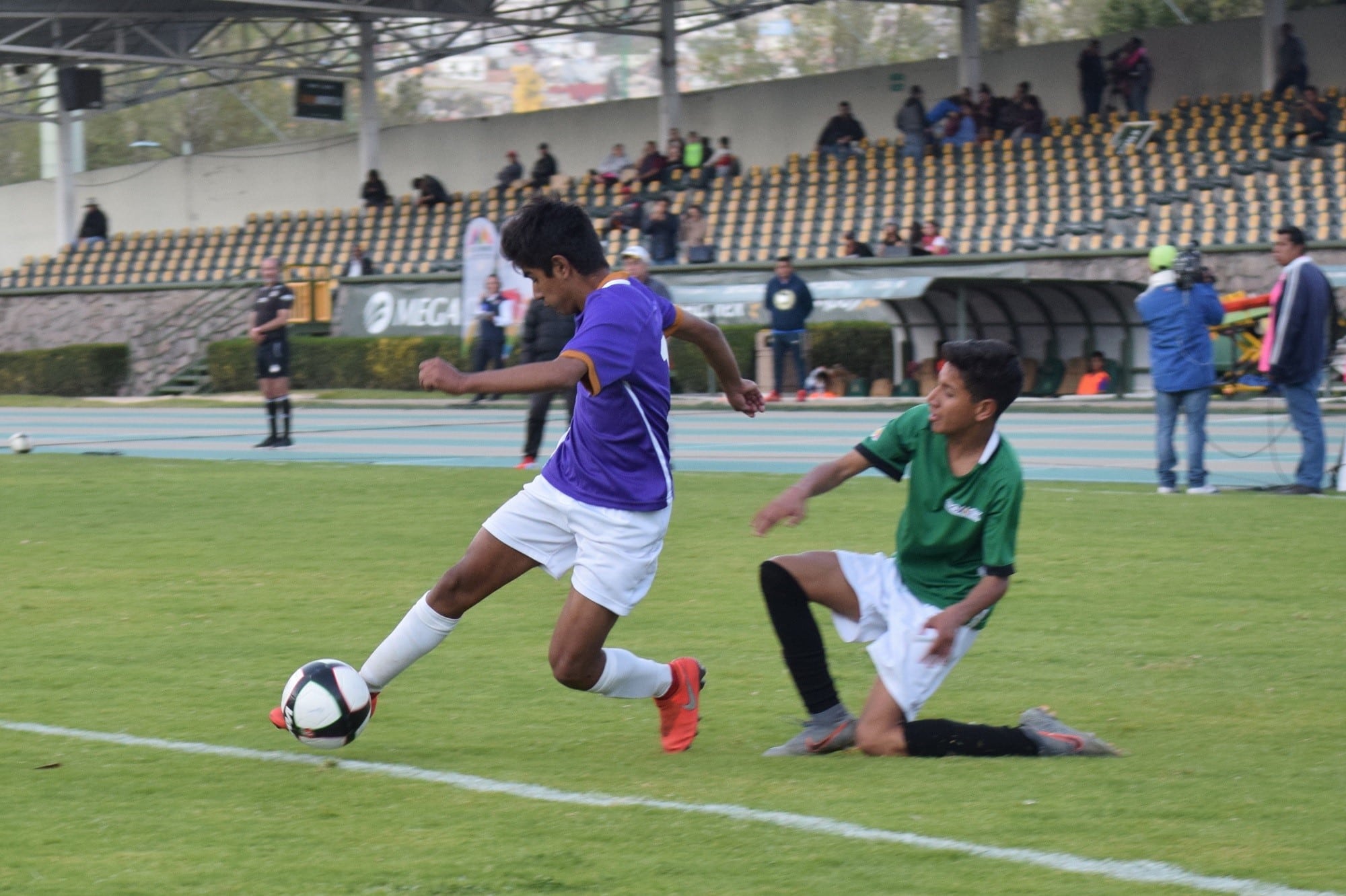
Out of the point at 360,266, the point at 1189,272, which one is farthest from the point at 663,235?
the point at 1189,272

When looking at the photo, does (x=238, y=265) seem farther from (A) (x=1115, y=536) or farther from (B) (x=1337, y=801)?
(B) (x=1337, y=801)

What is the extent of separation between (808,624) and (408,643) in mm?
1272

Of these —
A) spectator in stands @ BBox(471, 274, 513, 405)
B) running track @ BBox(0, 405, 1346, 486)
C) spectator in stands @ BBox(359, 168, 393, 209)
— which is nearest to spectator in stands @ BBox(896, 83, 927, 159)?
spectator in stands @ BBox(471, 274, 513, 405)

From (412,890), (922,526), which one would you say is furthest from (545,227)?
(412,890)

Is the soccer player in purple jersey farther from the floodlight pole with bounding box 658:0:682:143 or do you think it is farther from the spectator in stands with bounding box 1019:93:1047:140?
the floodlight pole with bounding box 658:0:682:143

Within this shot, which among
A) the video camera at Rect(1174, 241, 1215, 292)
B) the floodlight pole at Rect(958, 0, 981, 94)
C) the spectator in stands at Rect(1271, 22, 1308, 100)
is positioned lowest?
the video camera at Rect(1174, 241, 1215, 292)

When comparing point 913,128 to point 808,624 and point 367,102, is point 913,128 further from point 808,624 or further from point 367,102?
point 808,624

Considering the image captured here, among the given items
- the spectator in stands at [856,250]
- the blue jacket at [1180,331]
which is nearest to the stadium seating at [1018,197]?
the spectator in stands at [856,250]

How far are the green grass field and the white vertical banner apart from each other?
16.7 meters

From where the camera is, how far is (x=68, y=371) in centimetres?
3628

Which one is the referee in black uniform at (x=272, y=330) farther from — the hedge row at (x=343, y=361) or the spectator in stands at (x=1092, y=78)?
the spectator in stands at (x=1092, y=78)

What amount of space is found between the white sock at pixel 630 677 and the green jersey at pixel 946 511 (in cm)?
83

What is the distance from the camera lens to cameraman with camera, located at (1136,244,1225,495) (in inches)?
501

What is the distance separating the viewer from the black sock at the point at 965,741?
5.20 m
